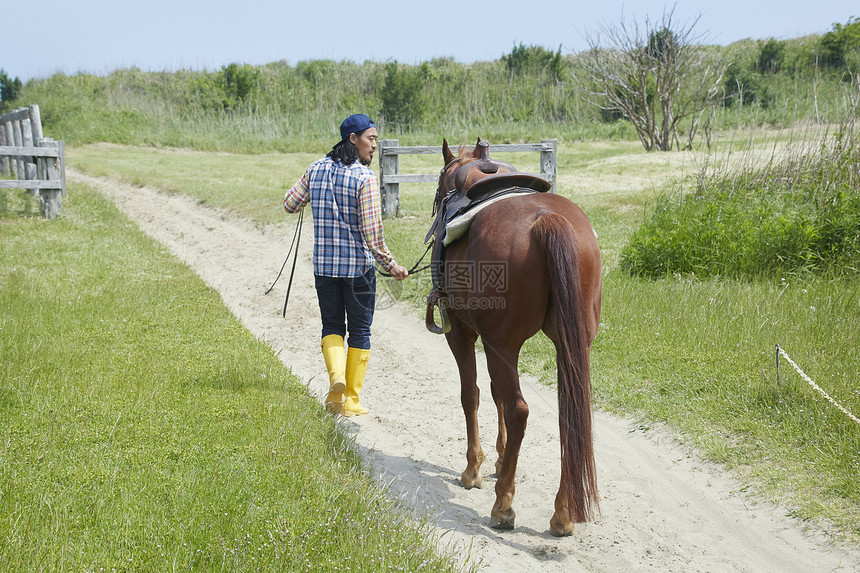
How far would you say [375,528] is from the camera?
3.15m

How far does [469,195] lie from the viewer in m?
4.20

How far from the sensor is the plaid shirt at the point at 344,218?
490 centimetres

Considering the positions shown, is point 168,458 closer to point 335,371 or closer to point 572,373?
point 335,371

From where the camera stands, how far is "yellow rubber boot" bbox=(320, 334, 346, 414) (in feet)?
17.0

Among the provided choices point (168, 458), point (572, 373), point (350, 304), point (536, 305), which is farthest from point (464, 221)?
point (168, 458)

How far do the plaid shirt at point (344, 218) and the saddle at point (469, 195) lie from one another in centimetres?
56

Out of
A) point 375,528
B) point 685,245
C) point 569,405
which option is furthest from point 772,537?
point 685,245

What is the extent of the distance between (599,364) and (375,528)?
344 cm

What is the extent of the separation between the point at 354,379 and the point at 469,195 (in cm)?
191

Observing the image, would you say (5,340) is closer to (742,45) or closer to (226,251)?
(226,251)

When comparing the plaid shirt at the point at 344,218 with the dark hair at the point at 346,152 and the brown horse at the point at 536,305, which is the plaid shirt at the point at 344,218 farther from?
the brown horse at the point at 536,305

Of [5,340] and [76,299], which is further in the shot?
[76,299]

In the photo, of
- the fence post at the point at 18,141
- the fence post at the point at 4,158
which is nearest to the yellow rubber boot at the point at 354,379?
the fence post at the point at 18,141

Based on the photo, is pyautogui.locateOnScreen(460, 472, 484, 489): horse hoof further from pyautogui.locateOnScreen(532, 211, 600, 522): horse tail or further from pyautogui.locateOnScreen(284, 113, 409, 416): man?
pyautogui.locateOnScreen(284, 113, 409, 416): man
